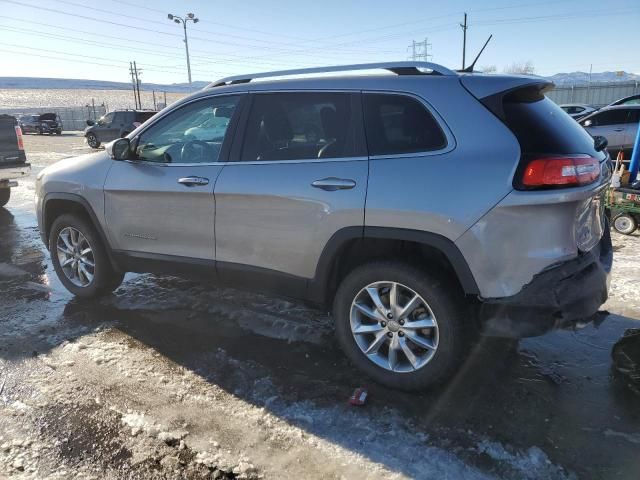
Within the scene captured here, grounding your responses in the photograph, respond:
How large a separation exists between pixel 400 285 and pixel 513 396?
0.98 meters

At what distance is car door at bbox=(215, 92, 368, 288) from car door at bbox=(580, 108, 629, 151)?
11.3 meters

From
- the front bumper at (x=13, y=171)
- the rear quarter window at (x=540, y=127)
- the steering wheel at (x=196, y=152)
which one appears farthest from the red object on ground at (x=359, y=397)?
the front bumper at (x=13, y=171)

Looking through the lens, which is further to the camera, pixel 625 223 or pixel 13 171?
pixel 13 171

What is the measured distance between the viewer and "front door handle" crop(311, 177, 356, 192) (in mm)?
3051

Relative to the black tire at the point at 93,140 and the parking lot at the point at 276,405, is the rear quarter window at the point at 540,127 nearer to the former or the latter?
the parking lot at the point at 276,405

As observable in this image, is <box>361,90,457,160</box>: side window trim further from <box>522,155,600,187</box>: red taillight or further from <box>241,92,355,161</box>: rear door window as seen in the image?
<box>522,155,600,187</box>: red taillight

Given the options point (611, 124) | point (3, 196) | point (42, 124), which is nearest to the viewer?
point (3, 196)

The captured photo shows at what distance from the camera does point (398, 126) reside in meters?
3.03

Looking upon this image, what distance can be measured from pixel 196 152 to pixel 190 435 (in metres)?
2.10

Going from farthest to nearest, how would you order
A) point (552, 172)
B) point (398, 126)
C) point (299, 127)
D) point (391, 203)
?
point (299, 127) → point (398, 126) → point (391, 203) → point (552, 172)

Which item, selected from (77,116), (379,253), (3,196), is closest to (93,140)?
(3,196)

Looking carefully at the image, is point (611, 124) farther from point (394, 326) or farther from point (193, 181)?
point (193, 181)

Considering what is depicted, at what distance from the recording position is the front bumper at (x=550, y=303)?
2.68 m

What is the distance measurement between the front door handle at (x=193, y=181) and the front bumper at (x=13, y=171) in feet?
23.1
